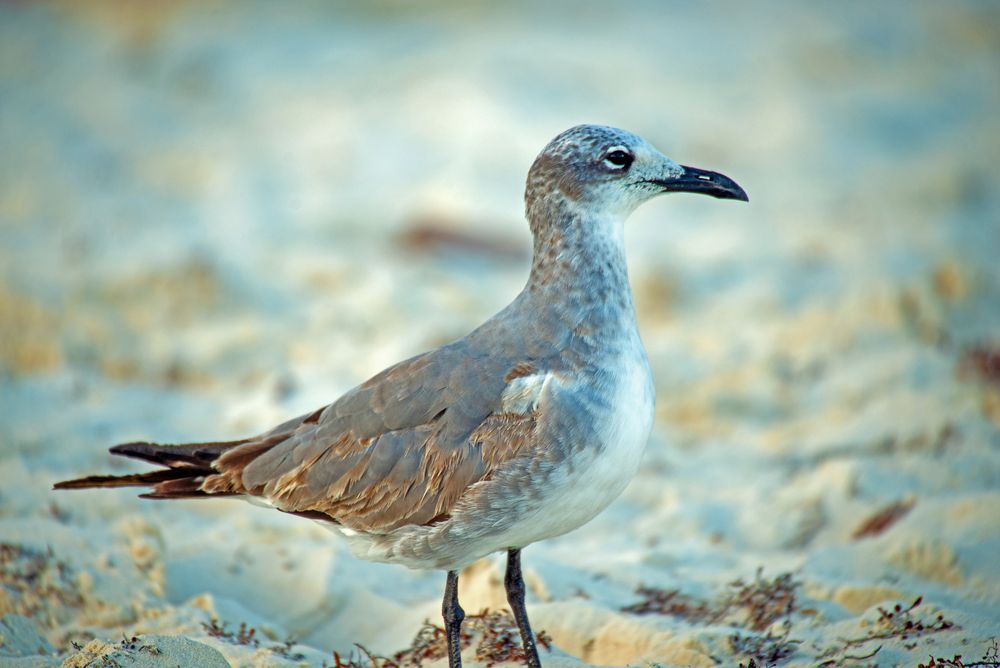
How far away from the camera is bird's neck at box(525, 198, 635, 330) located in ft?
12.9

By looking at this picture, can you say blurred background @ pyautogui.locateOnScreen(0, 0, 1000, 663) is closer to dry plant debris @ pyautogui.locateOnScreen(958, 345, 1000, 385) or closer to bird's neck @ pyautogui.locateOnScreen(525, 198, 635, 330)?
Answer: dry plant debris @ pyautogui.locateOnScreen(958, 345, 1000, 385)

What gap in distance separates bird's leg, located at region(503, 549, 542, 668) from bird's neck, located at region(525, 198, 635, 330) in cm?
85

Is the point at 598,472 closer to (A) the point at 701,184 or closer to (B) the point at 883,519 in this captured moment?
(A) the point at 701,184

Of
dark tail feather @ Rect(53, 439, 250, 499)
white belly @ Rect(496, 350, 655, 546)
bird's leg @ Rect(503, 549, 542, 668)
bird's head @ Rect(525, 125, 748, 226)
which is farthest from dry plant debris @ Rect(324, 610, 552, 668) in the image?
bird's head @ Rect(525, 125, 748, 226)

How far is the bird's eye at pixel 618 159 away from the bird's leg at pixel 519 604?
4.54 feet

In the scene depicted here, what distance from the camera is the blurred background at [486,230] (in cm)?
570

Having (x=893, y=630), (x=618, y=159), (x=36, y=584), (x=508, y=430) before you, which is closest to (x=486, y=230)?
(x=618, y=159)

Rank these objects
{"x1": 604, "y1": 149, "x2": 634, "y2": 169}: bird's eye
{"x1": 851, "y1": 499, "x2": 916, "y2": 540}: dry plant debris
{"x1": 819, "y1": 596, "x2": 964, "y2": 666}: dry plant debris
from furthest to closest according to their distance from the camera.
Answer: {"x1": 851, "y1": 499, "x2": 916, "y2": 540}: dry plant debris < {"x1": 604, "y1": 149, "x2": 634, "y2": 169}: bird's eye < {"x1": 819, "y1": 596, "x2": 964, "y2": 666}: dry plant debris

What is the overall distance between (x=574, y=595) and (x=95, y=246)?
17.4ft

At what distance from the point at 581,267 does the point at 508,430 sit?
2.22ft

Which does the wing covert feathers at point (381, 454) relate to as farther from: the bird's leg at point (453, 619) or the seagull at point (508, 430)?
the bird's leg at point (453, 619)

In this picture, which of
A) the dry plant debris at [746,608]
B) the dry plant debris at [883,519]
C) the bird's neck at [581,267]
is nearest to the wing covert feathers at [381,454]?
the bird's neck at [581,267]

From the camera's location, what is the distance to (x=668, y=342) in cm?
704

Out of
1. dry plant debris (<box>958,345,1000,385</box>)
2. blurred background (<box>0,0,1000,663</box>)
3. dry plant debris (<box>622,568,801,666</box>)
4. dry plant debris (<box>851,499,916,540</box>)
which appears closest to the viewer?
dry plant debris (<box>622,568,801,666</box>)
